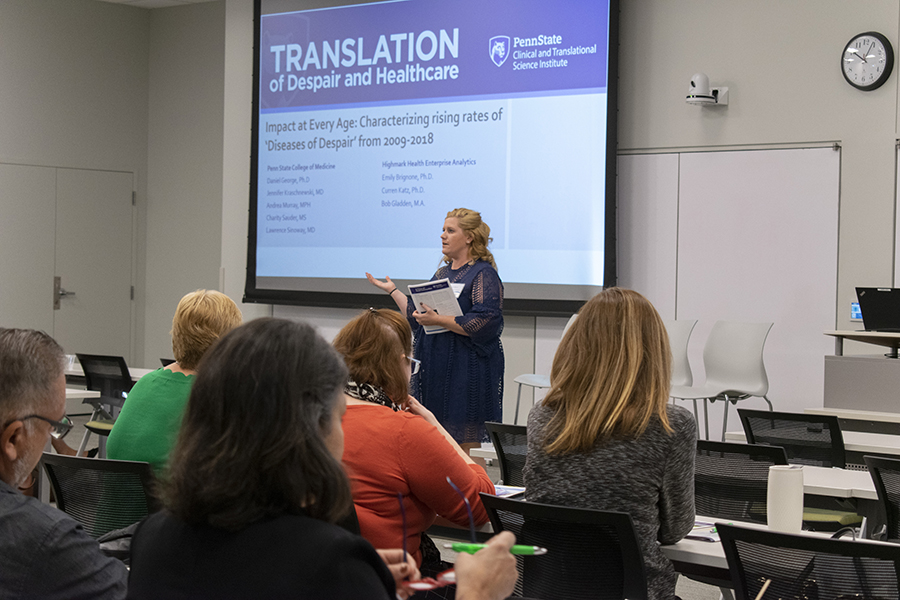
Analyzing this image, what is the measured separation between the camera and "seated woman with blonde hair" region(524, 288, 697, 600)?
1.99 metres

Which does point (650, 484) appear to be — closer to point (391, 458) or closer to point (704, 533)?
point (704, 533)

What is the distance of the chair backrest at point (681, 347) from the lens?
6152 millimetres

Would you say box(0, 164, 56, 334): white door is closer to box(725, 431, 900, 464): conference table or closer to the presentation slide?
the presentation slide

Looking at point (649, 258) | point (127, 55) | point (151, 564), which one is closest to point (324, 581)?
point (151, 564)

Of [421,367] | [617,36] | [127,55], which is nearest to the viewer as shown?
[421,367]

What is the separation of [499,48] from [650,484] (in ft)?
17.5

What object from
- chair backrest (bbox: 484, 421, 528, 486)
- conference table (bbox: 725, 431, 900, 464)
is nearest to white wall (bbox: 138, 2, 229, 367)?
chair backrest (bbox: 484, 421, 528, 486)

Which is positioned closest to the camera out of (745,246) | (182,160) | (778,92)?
(778,92)

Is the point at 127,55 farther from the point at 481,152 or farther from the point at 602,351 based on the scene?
the point at 602,351

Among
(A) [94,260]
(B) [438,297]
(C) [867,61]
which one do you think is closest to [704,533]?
(B) [438,297]

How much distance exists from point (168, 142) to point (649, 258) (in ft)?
17.5

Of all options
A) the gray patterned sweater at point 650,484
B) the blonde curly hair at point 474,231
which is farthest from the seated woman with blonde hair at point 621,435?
the blonde curly hair at point 474,231

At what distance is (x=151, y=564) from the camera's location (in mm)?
1087

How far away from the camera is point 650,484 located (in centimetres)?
199
